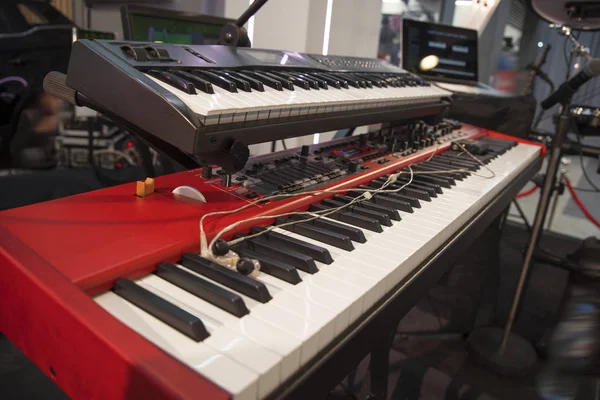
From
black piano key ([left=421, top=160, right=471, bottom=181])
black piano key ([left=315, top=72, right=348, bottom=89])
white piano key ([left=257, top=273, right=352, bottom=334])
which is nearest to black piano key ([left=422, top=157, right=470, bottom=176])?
black piano key ([left=421, top=160, right=471, bottom=181])

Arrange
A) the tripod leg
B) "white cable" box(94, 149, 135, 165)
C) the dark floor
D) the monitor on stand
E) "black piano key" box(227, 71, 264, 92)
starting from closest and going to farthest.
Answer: "black piano key" box(227, 71, 264, 92), the tripod leg, the monitor on stand, the dark floor, "white cable" box(94, 149, 135, 165)

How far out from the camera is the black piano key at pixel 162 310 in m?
0.50

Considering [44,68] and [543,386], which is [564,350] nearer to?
[543,386]

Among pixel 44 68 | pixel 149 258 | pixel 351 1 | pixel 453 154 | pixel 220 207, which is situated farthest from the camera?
pixel 44 68

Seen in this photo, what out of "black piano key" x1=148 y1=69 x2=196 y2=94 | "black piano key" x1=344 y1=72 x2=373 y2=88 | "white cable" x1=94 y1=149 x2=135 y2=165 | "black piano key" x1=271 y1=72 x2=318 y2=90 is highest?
"black piano key" x1=344 y1=72 x2=373 y2=88

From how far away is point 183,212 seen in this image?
2.64 feet

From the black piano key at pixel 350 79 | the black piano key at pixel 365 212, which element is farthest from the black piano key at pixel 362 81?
the black piano key at pixel 365 212

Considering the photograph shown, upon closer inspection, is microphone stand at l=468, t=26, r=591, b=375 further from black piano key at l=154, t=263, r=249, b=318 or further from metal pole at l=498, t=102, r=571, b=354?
black piano key at l=154, t=263, r=249, b=318

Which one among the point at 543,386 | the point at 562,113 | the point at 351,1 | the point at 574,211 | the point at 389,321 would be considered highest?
the point at 351,1

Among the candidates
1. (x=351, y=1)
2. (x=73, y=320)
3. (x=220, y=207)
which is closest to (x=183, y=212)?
(x=220, y=207)

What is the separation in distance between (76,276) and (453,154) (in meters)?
1.39

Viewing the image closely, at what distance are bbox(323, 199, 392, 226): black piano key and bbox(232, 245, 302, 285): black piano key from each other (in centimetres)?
30

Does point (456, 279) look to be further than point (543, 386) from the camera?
Yes

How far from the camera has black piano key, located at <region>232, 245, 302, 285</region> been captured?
0.65 metres
